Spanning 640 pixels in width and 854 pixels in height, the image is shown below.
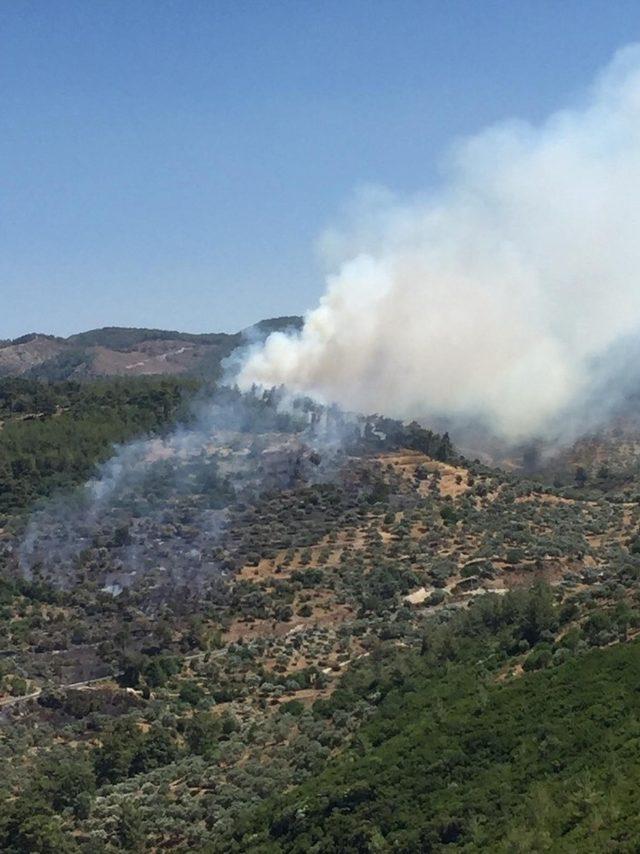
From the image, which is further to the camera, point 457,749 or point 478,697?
point 478,697

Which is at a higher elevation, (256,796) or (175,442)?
(175,442)

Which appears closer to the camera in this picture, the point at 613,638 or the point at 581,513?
the point at 613,638

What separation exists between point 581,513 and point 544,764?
2150 inches

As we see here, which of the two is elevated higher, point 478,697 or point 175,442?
point 175,442

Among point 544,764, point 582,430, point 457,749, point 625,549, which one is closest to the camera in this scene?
point 544,764

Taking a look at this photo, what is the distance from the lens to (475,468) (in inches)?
3994

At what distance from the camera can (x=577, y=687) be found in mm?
39594

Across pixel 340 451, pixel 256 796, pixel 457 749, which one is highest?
pixel 340 451

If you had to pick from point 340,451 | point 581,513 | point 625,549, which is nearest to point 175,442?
point 340,451

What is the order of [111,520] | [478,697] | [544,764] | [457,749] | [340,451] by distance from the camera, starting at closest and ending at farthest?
[544,764]
[457,749]
[478,697]
[111,520]
[340,451]

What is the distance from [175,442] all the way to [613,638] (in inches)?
2370

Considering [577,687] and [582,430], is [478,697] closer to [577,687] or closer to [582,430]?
[577,687]

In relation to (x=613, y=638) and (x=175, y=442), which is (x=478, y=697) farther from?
(x=175, y=442)

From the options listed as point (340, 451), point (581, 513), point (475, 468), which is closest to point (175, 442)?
point (340, 451)
